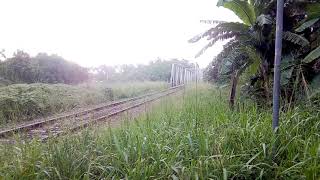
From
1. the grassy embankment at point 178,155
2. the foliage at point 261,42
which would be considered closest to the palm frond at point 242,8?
the foliage at point 261,42

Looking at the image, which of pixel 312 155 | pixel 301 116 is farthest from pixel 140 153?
pixel 301 116

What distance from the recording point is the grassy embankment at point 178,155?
9.84 ft

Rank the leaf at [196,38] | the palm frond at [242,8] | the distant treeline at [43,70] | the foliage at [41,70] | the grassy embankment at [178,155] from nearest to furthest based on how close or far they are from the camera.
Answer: the grassy embankment at [178,155]
the palm frond at [242,8]
the leaf at [196,38]
the distant treeline at [43,70]
the foliage at [41,70]

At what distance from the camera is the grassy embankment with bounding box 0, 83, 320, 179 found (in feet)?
9.84

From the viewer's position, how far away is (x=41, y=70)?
832 inches

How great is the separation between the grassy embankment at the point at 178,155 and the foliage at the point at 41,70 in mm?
14326

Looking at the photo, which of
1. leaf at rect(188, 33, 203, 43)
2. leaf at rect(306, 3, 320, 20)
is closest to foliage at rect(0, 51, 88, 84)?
leaf at rect(188, 33, 203, 43)

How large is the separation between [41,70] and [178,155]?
19.7 meters

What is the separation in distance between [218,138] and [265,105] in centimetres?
265

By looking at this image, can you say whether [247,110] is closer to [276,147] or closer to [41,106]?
[276,147]

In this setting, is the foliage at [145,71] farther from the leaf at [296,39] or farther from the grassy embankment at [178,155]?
the grassy embankment at [178,155]

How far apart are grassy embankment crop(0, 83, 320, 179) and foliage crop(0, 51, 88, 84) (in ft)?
47.0

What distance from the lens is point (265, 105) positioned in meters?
5.96

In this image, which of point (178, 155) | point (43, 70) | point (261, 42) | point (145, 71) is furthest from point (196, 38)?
point (145, 71)
